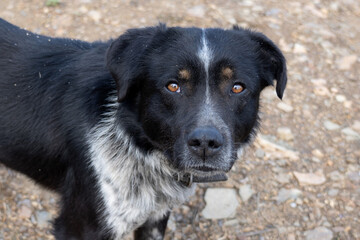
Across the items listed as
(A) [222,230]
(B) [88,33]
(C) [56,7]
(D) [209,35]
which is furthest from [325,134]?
(C) [56,7]

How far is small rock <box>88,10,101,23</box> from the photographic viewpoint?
5602mm

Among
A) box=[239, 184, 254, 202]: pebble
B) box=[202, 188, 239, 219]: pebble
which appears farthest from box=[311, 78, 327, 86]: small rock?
box=[202, 188, 239, 219]: pebble

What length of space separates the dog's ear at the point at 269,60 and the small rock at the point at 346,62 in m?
2.74

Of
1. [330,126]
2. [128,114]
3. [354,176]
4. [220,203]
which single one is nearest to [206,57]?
[128,114]

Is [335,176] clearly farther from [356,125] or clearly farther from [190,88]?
[190,88]

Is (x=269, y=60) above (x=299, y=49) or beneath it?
above

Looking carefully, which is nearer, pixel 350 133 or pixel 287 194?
pixel 287 194

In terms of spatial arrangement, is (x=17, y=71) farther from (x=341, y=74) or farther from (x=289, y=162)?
(x=341, y=74)

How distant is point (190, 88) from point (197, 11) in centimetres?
331

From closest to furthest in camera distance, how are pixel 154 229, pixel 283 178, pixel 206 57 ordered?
pixel 206 57 < pixel 154 229 < pixel 283 178

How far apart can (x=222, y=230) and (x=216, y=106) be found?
1572 mm

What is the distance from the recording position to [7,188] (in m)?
4.12

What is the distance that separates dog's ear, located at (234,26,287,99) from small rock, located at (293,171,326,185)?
4.99ft

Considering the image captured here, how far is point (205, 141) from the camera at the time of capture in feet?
8.32
